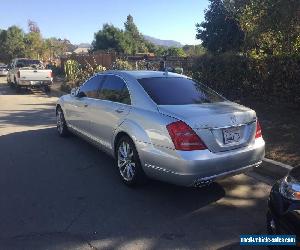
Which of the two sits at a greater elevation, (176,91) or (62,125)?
(176,91)

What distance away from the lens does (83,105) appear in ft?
22.7

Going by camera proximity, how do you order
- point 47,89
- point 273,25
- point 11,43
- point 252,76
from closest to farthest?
point 273,25
point 252,76
point 47,89
point 11,43

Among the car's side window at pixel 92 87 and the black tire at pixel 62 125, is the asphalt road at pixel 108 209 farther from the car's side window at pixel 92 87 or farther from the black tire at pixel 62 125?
the black tire at pixel 62 125

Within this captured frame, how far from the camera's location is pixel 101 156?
22.6ft

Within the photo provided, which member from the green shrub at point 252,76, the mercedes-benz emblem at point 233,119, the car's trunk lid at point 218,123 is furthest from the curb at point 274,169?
the green shrub at point 252,76

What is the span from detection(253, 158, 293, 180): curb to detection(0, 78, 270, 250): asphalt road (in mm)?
325

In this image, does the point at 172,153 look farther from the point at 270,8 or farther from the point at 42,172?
the point at 270,8

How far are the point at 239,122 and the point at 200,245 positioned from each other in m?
1.68

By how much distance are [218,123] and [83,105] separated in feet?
9.99

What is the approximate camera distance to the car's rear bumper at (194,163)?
445 cm

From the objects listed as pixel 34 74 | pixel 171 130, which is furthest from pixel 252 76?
pixel 34 74

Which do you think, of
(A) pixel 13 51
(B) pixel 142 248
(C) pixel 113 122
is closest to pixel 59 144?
(C) pixel 113 122

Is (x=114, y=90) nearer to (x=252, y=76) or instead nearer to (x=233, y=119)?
(x=233, y=119)

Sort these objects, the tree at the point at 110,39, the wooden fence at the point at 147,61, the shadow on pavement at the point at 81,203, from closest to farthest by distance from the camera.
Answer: the shadow on pavement at the point at 81,203
the wooden fence at the point at 147,61
the tree at the point at 110,39
